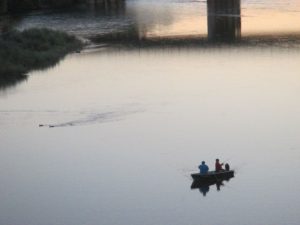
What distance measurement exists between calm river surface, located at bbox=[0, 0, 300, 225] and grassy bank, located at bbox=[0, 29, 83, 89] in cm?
131

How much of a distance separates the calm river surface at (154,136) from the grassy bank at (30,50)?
131 centimetres

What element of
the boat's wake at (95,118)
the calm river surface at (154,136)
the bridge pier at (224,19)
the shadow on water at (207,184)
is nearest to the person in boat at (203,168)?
the shadow on water at (207,184)

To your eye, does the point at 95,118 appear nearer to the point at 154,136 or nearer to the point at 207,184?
the point at 154,136

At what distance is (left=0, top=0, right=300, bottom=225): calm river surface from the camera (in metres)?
25.6

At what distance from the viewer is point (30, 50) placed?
5488 cm

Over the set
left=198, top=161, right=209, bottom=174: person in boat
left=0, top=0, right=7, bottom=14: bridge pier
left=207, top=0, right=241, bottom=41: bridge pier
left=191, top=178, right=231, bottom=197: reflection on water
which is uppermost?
left=0, top=0, right=7, bottom=14: bridge pier

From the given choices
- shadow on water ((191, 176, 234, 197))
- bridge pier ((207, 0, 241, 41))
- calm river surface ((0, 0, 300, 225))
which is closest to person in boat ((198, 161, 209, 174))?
shadow on water ((191, 176, 234, 197))

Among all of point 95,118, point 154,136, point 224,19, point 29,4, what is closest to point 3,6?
point 29,4

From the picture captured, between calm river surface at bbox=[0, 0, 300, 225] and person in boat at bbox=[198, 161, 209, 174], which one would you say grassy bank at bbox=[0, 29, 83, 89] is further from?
person in boat at bbox=[198, 161, 209, 174]

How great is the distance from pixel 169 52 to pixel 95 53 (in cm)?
534

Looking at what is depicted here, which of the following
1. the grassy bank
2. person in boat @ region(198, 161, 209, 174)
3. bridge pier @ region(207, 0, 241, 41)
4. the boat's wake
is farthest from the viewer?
bridge pier @ region(207, 0, 241, 41)

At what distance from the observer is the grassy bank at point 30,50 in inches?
1949

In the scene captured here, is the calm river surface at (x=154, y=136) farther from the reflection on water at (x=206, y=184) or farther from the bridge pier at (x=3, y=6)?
the bridge pier at (x=3, y=6)

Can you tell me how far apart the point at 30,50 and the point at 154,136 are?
23397 millimetres
